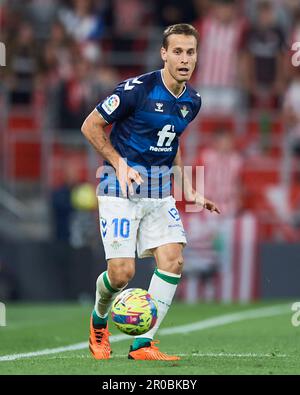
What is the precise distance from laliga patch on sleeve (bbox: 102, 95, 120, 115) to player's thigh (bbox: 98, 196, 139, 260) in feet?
2.05

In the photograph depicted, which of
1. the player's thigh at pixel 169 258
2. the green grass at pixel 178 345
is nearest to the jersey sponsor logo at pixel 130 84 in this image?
the player's thigh at pixel 169 258

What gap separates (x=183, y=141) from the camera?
18.4 meters

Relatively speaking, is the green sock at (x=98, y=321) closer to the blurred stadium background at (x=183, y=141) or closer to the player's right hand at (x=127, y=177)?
Result: the player's right hand at (x=127, y=177)

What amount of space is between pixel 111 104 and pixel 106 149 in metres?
0.32

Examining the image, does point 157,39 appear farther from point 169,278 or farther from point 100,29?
point 169,278

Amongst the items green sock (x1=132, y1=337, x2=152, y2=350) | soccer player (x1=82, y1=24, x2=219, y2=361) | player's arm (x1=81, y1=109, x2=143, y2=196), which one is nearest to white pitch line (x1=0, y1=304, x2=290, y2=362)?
soccer player (x1=82, y1=24, x2=219, y2=361)

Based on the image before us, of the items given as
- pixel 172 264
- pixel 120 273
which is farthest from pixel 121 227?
pixel 172 264

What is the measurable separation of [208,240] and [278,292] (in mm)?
1236

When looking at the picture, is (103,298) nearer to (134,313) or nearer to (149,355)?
(149,355)

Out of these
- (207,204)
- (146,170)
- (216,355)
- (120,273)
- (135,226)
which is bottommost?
(216,355)

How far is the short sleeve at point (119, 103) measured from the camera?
820cm

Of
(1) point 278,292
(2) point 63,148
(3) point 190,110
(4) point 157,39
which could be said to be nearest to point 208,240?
(1) point 278,292

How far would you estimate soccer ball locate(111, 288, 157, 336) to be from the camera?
7789mm

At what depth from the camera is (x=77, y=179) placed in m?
17.7
